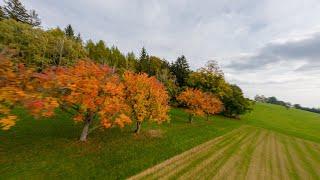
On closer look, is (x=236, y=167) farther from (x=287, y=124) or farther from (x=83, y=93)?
(x=287, y=124)

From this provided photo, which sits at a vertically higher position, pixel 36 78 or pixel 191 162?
pixel 36 78

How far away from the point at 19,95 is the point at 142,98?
26.1 metres

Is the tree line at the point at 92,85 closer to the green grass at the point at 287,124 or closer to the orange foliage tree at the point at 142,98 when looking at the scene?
the orange foliage tree at the point at 142,98

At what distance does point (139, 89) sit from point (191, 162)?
13.5 m

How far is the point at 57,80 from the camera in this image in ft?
28.6

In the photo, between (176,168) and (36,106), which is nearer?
(36,106)

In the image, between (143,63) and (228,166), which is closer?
(228,166)

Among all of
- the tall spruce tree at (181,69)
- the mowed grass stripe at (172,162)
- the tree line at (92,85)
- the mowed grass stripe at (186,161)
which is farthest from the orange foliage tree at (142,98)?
the tall spruce tree at (181,69)

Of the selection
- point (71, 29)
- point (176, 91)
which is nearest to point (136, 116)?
point (176, 91)

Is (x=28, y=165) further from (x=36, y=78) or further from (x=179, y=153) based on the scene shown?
(x=179, y=153)

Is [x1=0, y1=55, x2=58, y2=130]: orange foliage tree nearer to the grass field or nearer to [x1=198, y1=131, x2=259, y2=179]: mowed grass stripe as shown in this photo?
the grass field

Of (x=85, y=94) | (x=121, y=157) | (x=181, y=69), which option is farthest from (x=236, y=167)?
(x=181, y=69)

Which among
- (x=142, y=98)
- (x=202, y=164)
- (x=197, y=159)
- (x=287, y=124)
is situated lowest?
(x=202, y=164)

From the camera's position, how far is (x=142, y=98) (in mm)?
33781
